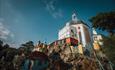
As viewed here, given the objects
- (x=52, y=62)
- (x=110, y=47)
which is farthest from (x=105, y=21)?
(x=52, y=62)

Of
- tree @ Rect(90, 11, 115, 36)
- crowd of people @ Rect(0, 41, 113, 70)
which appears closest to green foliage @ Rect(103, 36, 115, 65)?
tree @ Rect(90, 11, 115, 36)

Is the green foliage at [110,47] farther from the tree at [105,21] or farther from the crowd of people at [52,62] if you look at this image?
the crowd of people at [52,62]

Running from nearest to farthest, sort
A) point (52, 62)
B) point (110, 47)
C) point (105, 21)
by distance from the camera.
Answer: point (110, 47) < point (105, 21) < point (52, 62)

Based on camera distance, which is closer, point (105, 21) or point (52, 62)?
point (105, 21)

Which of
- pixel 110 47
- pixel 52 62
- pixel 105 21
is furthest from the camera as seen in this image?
pixel 52 62

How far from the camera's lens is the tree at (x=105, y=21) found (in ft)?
79.3

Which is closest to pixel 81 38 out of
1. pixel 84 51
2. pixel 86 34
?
pixel 86 34

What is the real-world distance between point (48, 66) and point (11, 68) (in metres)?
11.0

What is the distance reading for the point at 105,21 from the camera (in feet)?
81.0

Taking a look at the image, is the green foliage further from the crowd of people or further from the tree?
the crowd of people

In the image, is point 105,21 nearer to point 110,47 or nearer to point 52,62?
point 110,47

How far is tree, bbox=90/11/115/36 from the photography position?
24.2m

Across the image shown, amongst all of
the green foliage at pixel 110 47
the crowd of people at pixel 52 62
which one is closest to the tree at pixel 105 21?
the green foliage at pixel 110 47

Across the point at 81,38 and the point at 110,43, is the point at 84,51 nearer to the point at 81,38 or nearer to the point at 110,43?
the point at 81,38
